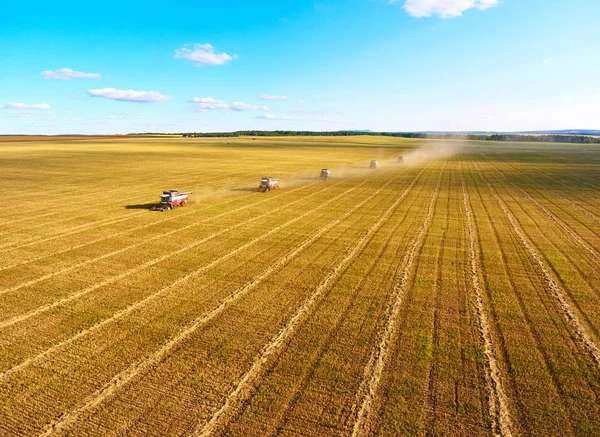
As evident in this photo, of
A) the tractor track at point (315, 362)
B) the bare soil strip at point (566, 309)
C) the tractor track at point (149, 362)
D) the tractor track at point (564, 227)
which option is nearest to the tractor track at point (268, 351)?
the tractor track at point (315, 362)

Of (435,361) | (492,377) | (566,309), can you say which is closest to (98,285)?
(435,361)

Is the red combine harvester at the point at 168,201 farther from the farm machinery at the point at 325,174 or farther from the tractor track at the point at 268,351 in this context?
the farm machinery at the point at 325,174

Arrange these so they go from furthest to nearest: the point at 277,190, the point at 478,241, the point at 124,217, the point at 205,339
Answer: the point at 277,190
the point at 124,217
the point at 478,241
the point at 205,339

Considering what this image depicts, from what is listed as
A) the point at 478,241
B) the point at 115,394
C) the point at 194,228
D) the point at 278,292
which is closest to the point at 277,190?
the point at 194,228

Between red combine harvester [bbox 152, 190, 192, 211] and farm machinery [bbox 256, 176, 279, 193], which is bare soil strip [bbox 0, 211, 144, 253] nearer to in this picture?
red combine harvester [bbox 152, 190, 192, 211]

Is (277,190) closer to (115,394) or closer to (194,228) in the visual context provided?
(194,228)

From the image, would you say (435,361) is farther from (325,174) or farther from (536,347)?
(325,174)

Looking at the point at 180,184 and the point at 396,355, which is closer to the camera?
the point at 396,355
